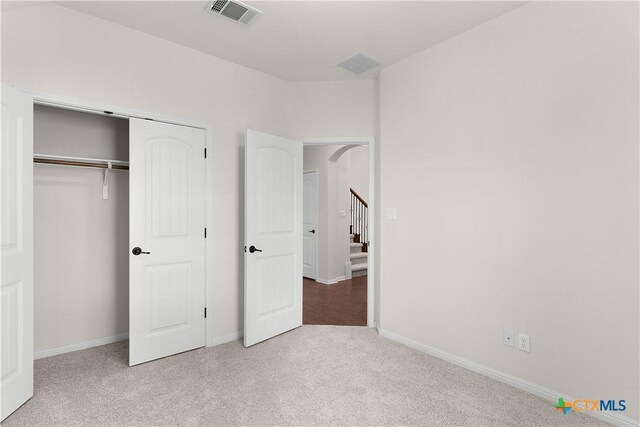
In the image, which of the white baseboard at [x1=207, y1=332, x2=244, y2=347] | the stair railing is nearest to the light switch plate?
the white baseboard at [x1=207, y1=332, x2=244, y2=347]

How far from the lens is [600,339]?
6.88 feet

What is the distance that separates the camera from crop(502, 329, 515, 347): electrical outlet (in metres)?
2.51

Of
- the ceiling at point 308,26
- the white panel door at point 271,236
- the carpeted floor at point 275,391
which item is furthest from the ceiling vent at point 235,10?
the carpeted floor at point 275,391

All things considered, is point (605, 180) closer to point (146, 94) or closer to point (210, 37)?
point (210, 37)

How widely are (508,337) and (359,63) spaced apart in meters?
2.72

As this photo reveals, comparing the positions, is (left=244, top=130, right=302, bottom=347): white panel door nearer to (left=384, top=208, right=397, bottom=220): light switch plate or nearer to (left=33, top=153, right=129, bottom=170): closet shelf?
(left=384, top=208, right=397, bottom=220): light switch plate

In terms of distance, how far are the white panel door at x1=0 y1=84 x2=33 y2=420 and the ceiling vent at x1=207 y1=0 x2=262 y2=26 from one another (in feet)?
4.57

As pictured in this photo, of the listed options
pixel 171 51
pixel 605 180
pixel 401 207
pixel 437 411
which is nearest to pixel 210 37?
pixel 171 51

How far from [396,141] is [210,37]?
6.29ft

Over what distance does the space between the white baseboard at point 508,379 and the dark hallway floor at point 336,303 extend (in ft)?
2.61

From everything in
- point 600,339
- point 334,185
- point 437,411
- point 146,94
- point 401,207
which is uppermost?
point 146,94

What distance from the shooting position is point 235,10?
2488mm

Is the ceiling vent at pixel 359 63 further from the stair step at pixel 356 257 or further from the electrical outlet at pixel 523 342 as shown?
the stair step at pixel 356 257

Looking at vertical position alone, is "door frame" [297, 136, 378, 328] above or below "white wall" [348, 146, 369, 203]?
below
